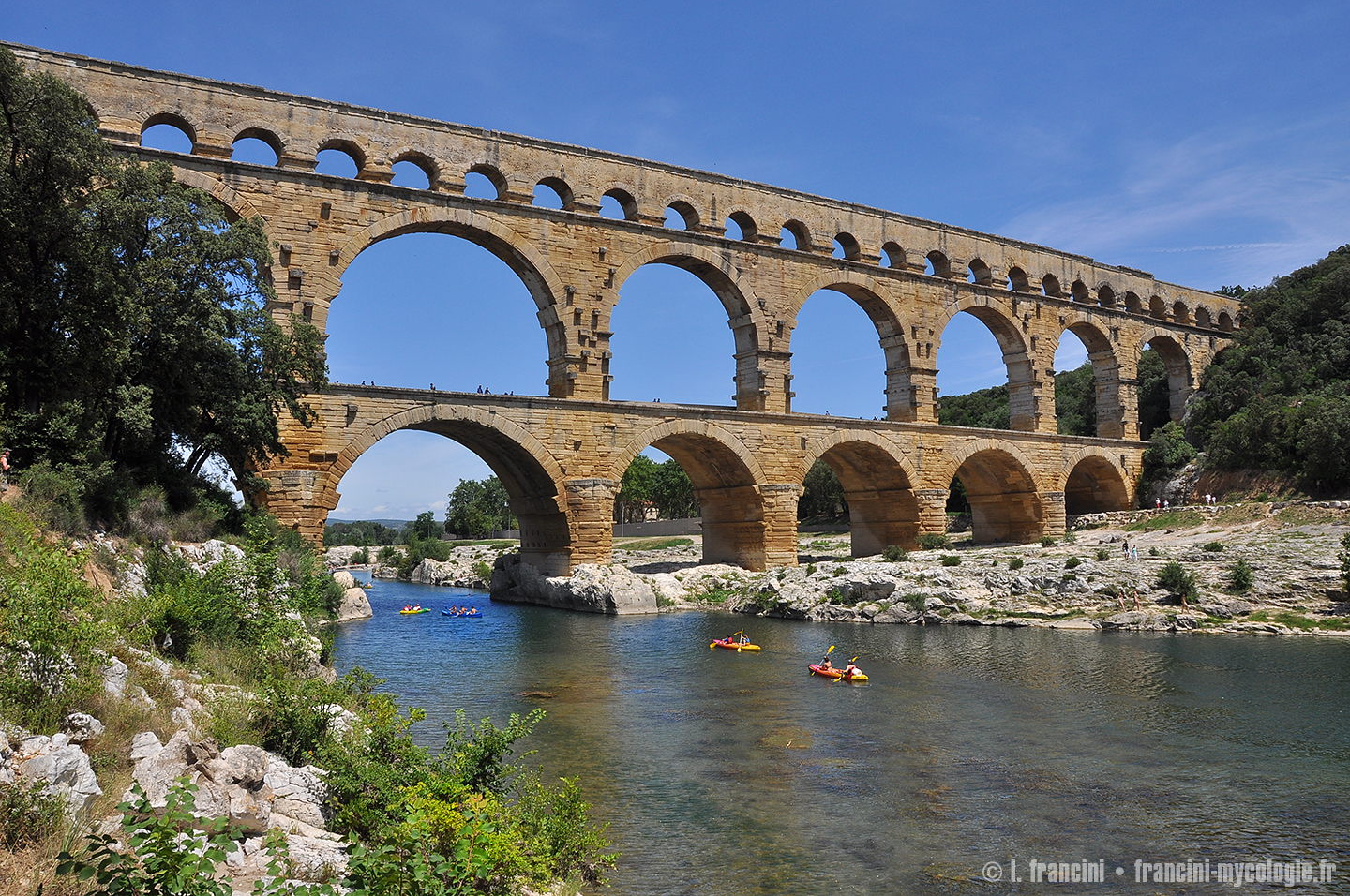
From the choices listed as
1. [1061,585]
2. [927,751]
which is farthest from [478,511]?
[927,751]

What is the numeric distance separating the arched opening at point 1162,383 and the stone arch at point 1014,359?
31.5 ft

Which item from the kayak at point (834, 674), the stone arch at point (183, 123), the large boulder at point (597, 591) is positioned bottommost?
the kayak at point (834, 674)

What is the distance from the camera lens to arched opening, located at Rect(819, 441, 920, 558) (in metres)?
29.8

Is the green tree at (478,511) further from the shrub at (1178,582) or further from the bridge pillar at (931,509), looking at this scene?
the shrub at (1178,582)

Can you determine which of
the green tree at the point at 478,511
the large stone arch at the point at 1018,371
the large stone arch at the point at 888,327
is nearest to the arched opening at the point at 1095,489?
the large stone arch at the point at 1018,371

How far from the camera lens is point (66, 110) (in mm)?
10734

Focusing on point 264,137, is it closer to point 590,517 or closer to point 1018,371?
point 590,517

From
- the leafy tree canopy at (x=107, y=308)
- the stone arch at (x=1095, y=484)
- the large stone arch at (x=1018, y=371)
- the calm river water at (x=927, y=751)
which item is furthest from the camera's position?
the stone arch at (x=1095, y=484)

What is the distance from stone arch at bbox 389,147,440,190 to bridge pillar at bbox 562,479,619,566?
8831 millimetres

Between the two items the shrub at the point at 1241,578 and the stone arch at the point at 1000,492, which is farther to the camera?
the stone arch at the point at 1000,492

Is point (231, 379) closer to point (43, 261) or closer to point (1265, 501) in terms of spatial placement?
point (43, 261)

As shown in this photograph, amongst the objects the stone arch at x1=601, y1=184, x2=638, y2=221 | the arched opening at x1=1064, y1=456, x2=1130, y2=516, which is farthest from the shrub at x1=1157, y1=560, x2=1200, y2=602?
the stone arch at x1=601, y1=184, x2=638, y2=221

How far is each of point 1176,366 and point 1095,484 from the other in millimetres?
8484

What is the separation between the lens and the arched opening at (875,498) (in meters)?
29.8
